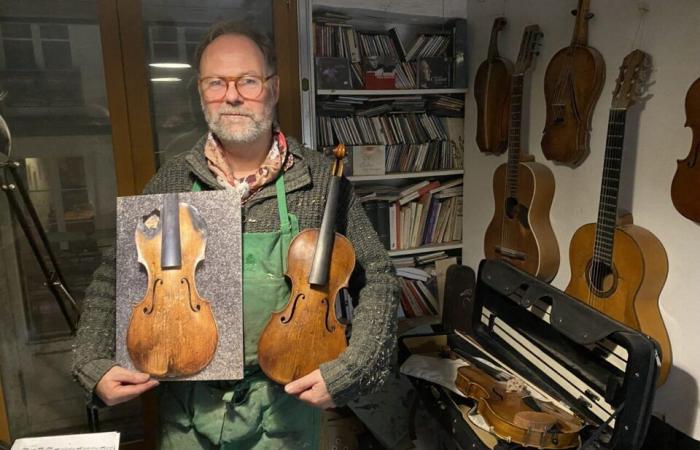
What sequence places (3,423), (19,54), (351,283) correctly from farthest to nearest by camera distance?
(3,423) → (19,54) → (351,283)

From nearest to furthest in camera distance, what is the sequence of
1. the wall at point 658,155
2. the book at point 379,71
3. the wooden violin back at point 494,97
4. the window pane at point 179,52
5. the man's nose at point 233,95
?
→ the man's nose at point 233,95, the wall at point 658,155, the window pane at point 179,52, the wooden violin back at point 494,97, the book at point 379,71

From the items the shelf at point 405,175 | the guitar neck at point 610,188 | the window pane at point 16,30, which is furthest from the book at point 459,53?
the window pane at point 16,30

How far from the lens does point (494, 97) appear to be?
2107mm

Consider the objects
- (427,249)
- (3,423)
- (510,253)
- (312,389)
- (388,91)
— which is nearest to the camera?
(312,389)

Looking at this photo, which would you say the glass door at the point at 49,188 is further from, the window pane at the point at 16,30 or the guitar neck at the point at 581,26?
the guitar neck at the point at 581,26

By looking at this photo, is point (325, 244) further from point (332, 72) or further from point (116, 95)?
point (332, 72)

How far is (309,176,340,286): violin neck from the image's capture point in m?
1.03

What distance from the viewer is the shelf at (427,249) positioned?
2391 mm

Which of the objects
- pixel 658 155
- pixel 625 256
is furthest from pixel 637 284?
pixel 658 155

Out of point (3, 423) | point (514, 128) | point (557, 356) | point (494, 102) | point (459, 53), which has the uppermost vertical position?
point (459, 53)

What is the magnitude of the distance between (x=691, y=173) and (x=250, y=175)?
1193 mm

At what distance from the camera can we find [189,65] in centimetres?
185

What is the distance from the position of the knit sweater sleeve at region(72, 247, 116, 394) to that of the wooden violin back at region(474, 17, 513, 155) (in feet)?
5.26

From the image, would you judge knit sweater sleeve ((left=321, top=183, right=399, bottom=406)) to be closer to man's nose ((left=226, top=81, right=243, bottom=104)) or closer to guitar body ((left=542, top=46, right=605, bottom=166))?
man's nose ((left=226, top=81, right=243, bottom=104))
